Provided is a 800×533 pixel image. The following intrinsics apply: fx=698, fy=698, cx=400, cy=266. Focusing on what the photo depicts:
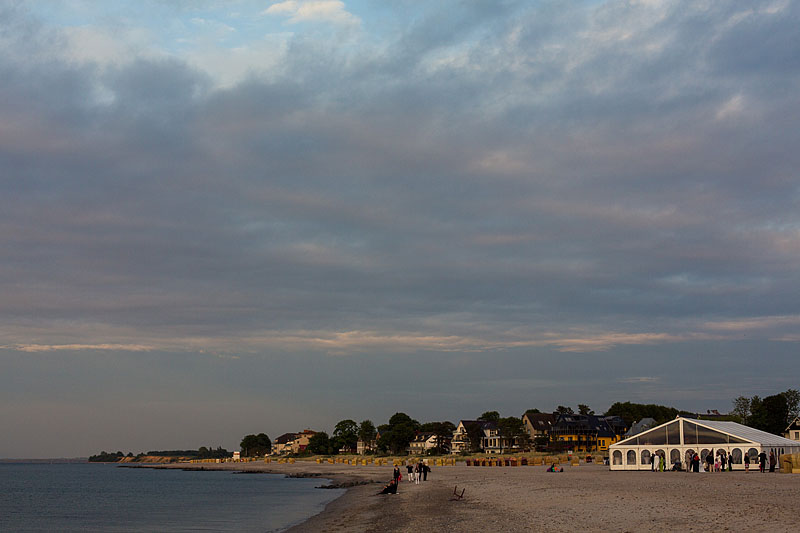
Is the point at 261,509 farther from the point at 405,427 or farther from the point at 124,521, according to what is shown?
the point at 405,427

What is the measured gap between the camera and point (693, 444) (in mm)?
53562

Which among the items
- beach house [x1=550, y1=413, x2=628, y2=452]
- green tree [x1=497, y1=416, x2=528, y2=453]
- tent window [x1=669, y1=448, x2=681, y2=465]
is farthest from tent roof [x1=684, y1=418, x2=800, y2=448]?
beach house [x1=550, y1=413, x2=628, y2=452]

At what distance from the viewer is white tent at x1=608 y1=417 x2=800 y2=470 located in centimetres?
5144

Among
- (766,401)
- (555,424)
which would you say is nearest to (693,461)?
(766,401)

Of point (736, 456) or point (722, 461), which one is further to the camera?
point (736, 456)

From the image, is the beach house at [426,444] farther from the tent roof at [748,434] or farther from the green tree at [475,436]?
the tent roof at [748,434]

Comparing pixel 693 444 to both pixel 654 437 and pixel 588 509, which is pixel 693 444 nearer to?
pixel 654 437

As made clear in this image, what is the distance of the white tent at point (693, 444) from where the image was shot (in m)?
51.4

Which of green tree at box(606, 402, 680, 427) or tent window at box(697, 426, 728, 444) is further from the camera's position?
green tree at box(606, 402, 680, 427)

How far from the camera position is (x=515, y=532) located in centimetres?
2147

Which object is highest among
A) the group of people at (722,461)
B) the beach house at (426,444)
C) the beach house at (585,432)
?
the group of people at (722,461)

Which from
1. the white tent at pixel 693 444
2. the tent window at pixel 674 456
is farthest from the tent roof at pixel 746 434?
the tent window at pixel 674 456

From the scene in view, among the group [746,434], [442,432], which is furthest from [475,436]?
[746,434]

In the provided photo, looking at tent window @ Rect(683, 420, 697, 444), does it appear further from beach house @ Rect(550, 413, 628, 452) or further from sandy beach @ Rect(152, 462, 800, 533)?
beach house @ Rect(550, 413, 628, 452)
